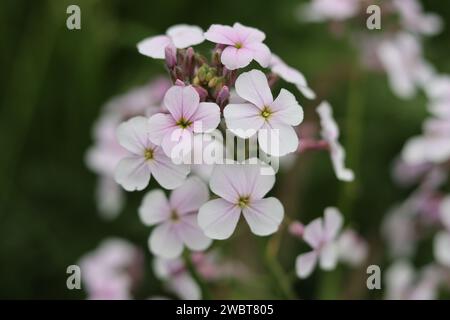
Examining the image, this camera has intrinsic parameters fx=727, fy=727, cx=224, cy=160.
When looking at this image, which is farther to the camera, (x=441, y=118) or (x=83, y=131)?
(x=83, y=131)

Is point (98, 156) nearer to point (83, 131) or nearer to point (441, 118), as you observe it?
point (83, 131)

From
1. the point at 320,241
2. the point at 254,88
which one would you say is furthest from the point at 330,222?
the point at 254,88

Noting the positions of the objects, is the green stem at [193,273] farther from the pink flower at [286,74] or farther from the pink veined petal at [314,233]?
the pink flower at [286,74]

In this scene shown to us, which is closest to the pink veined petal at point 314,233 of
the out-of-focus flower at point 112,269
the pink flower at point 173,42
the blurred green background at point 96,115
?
the pink flower at point 173,42

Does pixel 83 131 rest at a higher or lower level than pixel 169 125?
higher

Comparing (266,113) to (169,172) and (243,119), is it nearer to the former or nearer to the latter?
(243,119)

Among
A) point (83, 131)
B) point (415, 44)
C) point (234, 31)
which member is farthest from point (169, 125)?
point (83, 131)

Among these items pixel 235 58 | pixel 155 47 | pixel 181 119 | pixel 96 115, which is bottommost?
pixel 181 119
